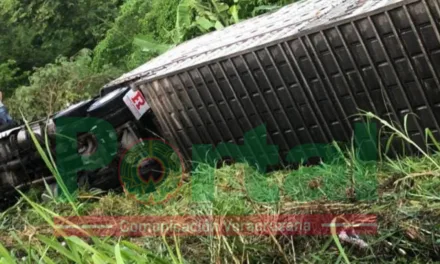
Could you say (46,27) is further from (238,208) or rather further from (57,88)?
(238,208)

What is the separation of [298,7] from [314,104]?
7.70 ft

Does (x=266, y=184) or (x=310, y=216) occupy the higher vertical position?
(x=310, y=216)

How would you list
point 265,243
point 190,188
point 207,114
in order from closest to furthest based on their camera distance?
point 265,243
point 190,188
point 207,114

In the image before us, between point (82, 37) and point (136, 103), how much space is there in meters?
10.9

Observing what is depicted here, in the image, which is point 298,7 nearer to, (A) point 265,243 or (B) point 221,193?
(B) point 221,193

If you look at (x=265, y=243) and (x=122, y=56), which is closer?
(x=265, y=243)

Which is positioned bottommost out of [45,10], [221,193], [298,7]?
[221,193]

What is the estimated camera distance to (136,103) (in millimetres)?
6051

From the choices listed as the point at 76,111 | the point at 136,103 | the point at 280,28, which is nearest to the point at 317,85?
the point at 280,28

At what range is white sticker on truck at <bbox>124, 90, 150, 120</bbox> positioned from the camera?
19.7 ft

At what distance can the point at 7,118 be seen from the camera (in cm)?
761

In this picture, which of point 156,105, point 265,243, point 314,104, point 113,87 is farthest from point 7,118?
point 265,243

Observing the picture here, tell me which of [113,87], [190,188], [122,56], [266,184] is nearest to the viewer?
[266,184]

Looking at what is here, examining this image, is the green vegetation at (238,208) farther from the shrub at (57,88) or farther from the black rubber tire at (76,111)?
the black rubber tire at (76,111)
